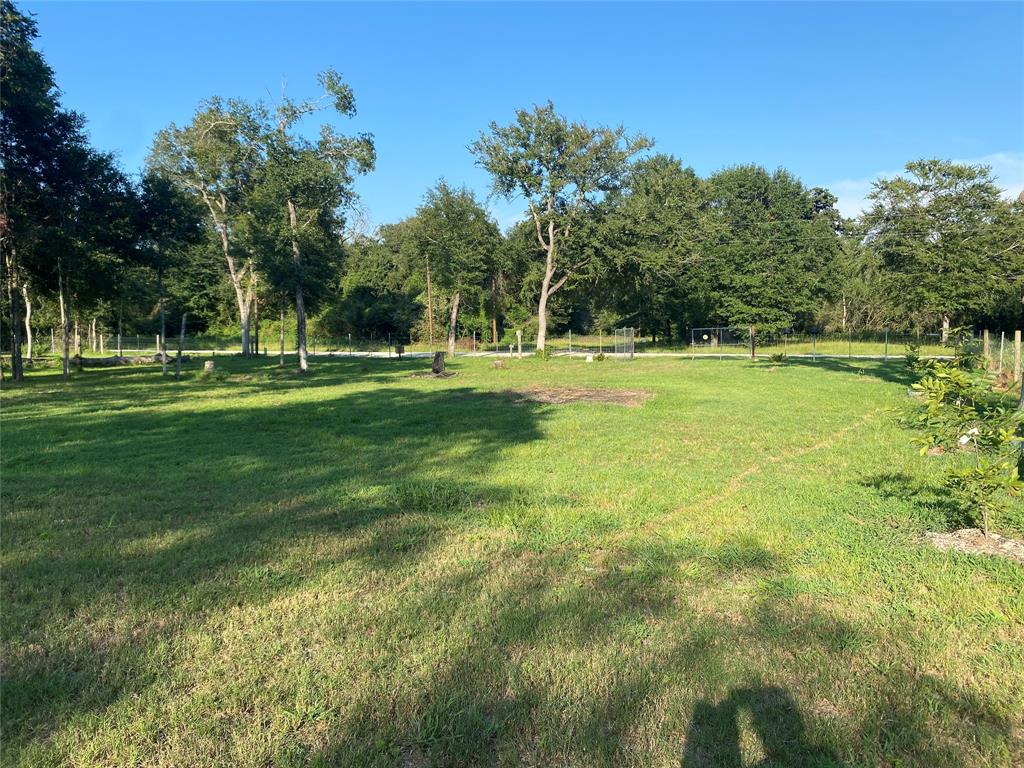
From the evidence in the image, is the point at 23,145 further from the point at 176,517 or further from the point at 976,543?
the point at 976,543

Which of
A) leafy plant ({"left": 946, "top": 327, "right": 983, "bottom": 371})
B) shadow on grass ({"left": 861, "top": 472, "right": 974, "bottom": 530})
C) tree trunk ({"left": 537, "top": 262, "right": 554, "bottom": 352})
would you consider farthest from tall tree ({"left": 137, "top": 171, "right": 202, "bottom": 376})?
leafy plant ({"left": 946, "top": 327, "right": 983, "bottom": 371})

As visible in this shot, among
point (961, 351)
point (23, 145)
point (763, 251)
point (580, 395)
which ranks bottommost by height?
point (580, 395)

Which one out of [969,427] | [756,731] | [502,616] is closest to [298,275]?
[502,616]

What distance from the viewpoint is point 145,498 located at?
5527 mm

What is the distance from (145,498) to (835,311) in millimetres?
59335

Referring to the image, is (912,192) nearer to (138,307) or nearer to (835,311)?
(835,311)

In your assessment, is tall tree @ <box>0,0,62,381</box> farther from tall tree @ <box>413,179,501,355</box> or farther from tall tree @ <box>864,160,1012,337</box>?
tall tree @ <box>864,160,1012,337</box>

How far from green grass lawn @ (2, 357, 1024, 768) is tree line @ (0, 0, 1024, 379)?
17468 mm

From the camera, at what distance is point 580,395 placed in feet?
50.1

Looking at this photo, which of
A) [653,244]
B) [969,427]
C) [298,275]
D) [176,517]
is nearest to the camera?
[969,427]

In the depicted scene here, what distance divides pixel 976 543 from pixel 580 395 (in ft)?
36.7

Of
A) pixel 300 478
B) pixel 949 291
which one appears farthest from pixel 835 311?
pixel 300 478

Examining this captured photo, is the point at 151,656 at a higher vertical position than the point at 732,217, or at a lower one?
lower

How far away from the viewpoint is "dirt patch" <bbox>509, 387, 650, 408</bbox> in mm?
13735
